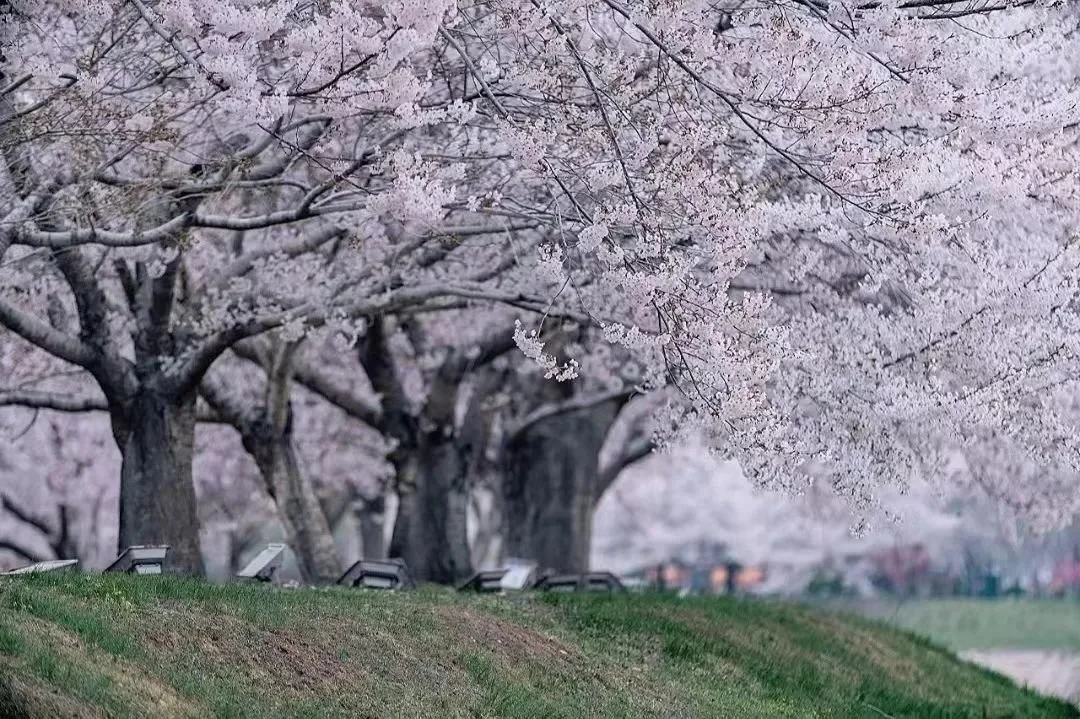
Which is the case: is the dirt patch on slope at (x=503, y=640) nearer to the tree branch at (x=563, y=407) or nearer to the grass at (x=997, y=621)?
the tree branch at (x=563, y=407)

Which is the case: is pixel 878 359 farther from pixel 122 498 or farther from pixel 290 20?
pixel 122 498

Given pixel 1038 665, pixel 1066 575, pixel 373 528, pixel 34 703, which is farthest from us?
pixel 1066 575

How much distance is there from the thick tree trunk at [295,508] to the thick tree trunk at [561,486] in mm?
3341

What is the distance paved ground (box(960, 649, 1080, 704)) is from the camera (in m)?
22.5

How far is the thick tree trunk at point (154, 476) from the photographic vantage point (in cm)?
1489

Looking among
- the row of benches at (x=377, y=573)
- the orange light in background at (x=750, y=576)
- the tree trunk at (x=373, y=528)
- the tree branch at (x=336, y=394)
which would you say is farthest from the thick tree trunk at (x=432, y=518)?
the orange light in background at (x=750, y=576)

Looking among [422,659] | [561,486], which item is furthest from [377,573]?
[561,486]

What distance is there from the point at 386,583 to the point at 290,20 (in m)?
5.66

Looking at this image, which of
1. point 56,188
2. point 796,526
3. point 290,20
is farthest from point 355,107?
point 796,526

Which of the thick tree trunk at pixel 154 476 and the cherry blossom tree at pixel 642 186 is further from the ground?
the cherry blossom tree at pixel 642 186

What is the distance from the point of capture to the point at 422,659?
410 inches

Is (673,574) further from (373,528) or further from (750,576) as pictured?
(373,528)

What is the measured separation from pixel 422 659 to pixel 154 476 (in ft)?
17.8

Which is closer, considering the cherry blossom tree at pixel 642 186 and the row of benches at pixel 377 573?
the cherry blossom tree at pixel 642 186
